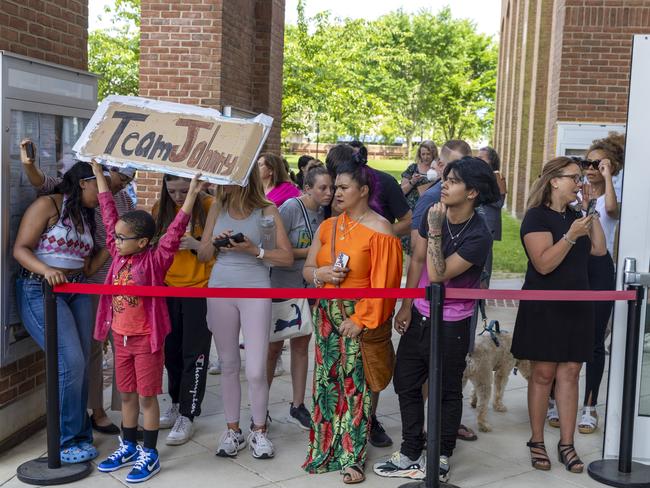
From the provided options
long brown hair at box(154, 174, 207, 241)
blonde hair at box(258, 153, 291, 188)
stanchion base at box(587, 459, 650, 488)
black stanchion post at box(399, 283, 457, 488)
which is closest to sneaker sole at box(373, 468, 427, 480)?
black stanchion post at box(399, 283, 457, 488)

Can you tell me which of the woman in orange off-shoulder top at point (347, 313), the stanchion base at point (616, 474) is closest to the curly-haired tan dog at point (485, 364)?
the stanchion base at point (616, 474)

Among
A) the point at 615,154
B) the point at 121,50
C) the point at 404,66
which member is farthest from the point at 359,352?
the point at 404,66

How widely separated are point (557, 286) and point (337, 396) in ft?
4.94

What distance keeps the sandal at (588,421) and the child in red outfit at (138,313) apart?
10.1 feet

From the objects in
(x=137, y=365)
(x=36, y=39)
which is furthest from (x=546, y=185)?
(x=36, y=39)

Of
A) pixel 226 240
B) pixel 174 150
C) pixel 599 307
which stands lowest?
pixel 599 307

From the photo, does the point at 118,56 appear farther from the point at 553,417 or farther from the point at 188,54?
the point at 553,417

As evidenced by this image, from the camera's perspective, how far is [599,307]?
5.86 m

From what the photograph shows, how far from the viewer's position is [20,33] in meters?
5.15

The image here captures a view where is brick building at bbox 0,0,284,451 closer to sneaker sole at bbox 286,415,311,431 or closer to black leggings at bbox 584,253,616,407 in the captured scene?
sneaker sole at bbox 286,415,311,431

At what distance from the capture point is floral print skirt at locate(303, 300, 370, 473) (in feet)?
15.8

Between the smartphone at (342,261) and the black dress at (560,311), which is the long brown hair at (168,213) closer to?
the smartphone at (342,261)

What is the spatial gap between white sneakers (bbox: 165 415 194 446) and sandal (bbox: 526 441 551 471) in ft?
7.45

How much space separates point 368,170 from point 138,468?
88.4 inches
